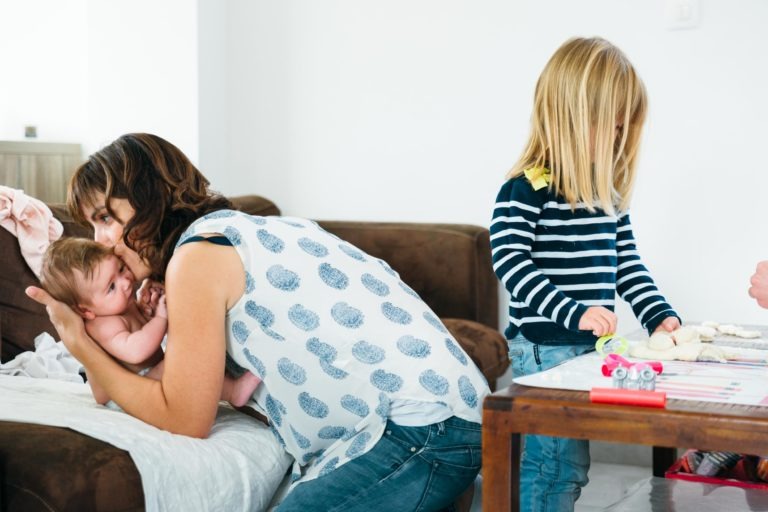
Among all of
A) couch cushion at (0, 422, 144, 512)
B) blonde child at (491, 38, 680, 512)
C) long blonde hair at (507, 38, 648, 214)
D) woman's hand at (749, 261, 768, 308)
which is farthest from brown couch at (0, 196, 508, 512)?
woman's hand at (749, 261, 768, 308)

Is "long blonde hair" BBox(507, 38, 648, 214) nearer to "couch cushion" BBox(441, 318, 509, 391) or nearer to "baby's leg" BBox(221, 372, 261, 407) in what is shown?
"baby's leg" BBox(221, 372, 261, 407)

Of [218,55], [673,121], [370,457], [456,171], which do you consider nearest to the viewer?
[370,457]

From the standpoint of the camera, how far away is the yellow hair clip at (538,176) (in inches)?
69.8

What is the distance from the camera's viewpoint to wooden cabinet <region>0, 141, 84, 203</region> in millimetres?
3090

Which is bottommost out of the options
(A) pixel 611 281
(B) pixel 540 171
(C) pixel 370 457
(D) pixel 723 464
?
(D) pixel 723 464

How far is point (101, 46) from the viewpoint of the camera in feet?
10.9

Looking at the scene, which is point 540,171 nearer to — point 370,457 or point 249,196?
point 370,457

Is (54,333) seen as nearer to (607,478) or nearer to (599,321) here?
(599,321)

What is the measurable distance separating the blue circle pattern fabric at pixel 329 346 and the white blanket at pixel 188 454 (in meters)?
0.11

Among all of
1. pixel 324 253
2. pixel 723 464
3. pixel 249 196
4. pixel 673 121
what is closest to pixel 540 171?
pixel 324 253

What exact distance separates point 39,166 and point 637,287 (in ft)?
7.00

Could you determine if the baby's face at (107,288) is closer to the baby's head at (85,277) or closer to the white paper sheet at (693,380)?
the baby's head at (85,277)

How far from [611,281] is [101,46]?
2203 millimetres

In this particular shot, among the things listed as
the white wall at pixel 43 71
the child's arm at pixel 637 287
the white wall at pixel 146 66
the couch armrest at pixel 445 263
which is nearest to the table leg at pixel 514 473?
the child's arm at pixel 637 287
